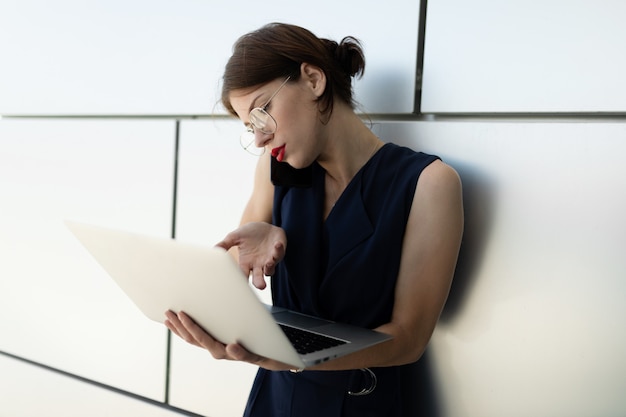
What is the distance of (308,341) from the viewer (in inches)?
49.2

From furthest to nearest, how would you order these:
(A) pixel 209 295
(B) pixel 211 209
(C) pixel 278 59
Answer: (B) pixel 211 209 < (C) pixel 278 59 < (A) pixel 209 295

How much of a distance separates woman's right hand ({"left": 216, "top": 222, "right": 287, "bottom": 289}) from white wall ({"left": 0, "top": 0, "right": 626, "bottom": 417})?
39 cm

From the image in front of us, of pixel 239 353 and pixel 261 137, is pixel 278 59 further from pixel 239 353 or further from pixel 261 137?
pixel 239 353

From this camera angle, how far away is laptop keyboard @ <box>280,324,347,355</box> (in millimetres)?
1201

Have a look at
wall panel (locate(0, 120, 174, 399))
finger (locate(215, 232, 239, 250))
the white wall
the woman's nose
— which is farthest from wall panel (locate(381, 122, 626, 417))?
wall panel (locate(0, 120, 174, 399))

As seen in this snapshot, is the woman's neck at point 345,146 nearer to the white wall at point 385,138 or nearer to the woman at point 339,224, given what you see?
the woman at point 339,224

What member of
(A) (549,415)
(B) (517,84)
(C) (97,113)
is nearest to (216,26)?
(C) (97,113)

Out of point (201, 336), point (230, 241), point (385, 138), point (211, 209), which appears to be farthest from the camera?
point (211, 209)

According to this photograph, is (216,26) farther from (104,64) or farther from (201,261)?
(201,261)

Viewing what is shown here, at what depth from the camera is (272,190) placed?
1.68 m

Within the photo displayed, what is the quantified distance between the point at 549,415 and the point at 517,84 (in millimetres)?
728

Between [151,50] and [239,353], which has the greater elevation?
[151,50]

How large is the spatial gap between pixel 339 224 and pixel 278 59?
385 mm

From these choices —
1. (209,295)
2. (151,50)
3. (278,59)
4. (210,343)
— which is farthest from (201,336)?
(151,50)
